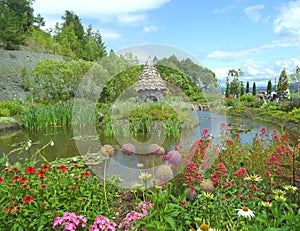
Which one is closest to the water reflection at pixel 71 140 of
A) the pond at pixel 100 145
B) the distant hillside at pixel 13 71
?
the pond at pixel 100 145

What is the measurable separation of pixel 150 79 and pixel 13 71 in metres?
16.7

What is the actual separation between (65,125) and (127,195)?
270 inches

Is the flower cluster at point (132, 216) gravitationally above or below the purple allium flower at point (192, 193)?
below

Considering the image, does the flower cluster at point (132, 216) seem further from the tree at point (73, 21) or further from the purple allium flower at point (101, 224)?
the tree at point (73, 21)

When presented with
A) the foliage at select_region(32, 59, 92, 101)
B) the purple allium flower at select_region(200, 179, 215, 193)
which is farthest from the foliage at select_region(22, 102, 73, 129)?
the purple allium flower at select_region(200, 179, 215, 193)

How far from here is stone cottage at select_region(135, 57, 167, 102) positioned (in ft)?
10.0

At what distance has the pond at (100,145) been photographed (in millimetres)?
3768

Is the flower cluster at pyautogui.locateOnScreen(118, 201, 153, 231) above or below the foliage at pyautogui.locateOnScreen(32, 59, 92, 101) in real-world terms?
below

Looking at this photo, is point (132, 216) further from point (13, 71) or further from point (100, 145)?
point (13, 71)

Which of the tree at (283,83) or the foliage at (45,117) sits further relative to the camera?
the tree at (283,83)

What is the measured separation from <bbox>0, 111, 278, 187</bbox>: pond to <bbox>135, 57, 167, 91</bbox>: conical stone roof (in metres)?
0.75

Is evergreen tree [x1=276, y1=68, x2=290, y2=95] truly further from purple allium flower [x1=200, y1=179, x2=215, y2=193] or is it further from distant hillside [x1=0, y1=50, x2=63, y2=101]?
purple allium flower [x1=200, y1=179, x2=215, y2=193]

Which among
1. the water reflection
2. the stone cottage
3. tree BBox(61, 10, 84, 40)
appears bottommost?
the water reflection

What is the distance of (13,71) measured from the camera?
57.3 ft
